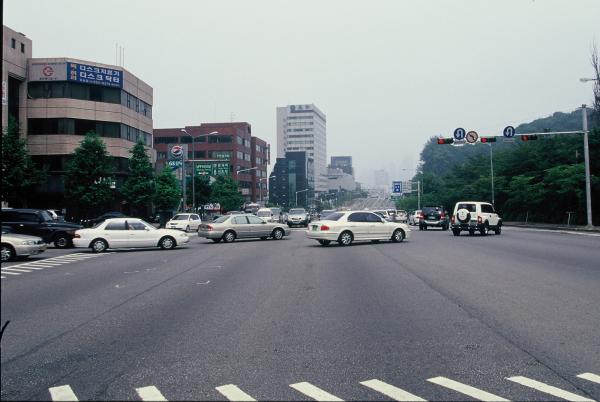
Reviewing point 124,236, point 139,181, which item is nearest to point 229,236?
point 124,236

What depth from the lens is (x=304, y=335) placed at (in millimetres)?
7137

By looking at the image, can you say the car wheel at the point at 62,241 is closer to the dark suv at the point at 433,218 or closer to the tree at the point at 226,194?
the dark suv at the point at 433,218

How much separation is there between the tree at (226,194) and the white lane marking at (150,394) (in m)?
73.2

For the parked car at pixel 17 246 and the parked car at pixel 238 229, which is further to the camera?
the parked car at pixel 238 229

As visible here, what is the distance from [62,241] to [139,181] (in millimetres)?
27573

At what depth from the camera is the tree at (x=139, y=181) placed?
52344 millimetres

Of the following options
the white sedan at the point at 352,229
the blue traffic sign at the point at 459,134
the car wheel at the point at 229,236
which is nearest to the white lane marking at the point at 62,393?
the white sedan at the point at 352,229

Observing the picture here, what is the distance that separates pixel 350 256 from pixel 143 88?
53835 millimetres

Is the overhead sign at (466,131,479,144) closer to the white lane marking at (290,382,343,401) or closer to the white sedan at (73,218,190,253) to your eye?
the white sedan at (73,218,190,253)

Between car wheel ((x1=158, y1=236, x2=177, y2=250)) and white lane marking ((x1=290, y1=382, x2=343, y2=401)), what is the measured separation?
66.3 feet

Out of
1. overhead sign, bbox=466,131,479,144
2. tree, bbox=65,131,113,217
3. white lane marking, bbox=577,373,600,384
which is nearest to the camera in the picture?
white lane marking, bbox=577,373,600,384

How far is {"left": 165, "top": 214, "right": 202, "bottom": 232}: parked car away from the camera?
134 ft

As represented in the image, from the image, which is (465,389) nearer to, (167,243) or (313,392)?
(313,392)

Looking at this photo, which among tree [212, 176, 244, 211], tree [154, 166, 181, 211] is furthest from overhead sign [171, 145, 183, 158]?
tree [212, 176, 244, 211]
